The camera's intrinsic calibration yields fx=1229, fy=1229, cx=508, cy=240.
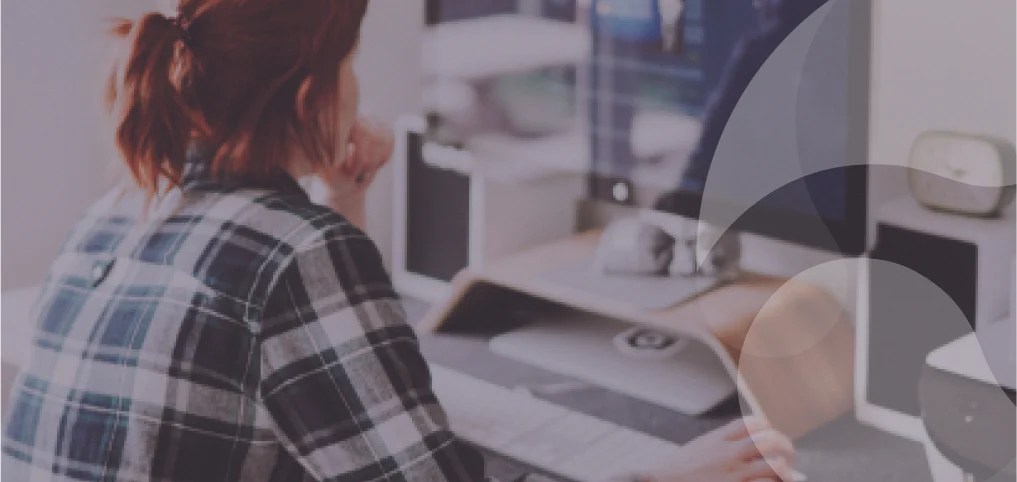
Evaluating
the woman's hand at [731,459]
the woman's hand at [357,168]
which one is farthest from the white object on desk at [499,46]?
the woman's hand at [731,459]

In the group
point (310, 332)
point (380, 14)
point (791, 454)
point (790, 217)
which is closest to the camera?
point (310, 332)

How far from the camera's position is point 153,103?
1046 mm

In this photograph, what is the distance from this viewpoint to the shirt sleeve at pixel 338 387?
0.95 m

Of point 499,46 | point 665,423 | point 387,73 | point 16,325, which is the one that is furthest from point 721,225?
point 16,325

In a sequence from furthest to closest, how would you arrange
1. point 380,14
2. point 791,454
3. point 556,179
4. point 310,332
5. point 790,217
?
point 380,14
point 556,179
point 790,217
point 791,454
point 310,332

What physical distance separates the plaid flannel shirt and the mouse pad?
1.94 ft

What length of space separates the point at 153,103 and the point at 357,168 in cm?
51

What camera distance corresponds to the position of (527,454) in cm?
132

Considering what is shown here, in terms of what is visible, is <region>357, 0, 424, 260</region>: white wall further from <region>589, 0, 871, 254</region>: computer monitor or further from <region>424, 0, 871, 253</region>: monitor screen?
<region>589, 0, 871, 254</region>: computer monitor

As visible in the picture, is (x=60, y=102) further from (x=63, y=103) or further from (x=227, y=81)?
(x=227, y=81)

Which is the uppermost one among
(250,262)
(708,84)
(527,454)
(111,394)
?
(708,84)

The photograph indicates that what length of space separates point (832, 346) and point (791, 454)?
0.83 ft

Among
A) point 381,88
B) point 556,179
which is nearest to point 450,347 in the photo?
point 556,179

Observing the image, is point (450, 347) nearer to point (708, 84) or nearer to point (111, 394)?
point (708, 84)
